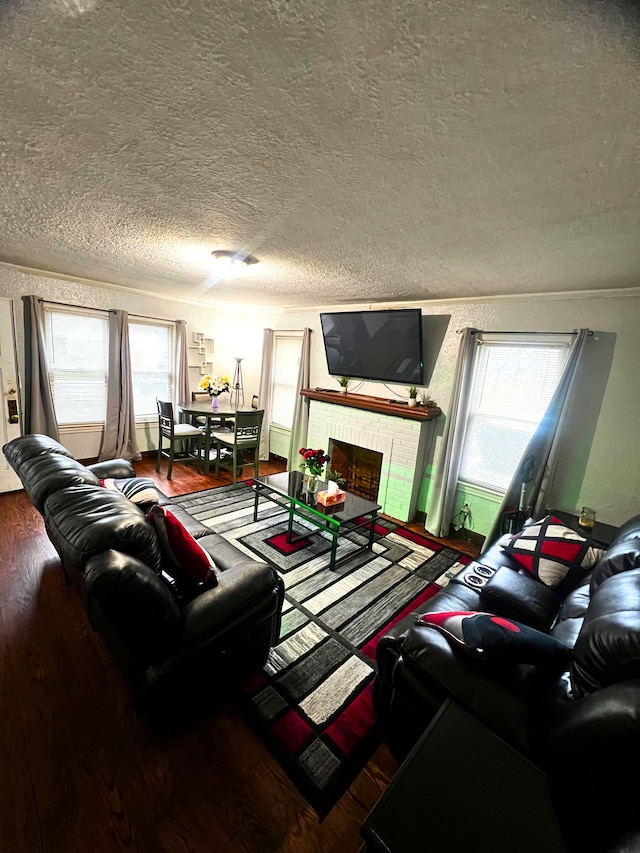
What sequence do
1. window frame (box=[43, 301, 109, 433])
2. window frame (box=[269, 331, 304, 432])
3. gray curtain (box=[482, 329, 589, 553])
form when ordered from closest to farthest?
gray curtain (box=[482, 329, 589, 553])
window frame (box=[43, 301, 109, 433])
window frame (box=[269, 331, 304, 432])

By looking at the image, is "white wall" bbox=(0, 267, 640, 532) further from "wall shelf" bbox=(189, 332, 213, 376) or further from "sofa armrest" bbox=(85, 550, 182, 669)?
"sofa armrest" bbox=(85, 550, 182, 669)

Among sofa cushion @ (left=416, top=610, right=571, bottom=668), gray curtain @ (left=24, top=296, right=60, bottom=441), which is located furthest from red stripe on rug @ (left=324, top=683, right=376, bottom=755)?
gray curtain @ (left=24, top=296, right=60, bottom=441)

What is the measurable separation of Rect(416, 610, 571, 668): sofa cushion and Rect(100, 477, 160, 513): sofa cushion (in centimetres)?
153

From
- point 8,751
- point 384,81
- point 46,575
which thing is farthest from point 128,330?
point 384,81

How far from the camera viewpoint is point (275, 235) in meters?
1.94

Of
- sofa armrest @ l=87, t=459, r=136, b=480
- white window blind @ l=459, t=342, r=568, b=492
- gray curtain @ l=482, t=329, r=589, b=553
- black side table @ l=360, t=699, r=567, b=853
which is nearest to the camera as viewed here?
black side table @ l=360, t=699, r=567, b=853

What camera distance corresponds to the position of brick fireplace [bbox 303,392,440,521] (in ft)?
11.3

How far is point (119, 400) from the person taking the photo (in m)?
4.28

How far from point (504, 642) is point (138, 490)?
7.44 feet

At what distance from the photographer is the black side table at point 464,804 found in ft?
2.15

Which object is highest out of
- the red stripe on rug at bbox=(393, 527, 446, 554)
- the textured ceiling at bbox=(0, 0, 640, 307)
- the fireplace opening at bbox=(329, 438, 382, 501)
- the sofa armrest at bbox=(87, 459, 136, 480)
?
the textured ceiling at bbox=(0, 0, 640, 307)

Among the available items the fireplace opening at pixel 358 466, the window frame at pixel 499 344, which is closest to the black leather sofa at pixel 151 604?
the window frame at pixel 499 344

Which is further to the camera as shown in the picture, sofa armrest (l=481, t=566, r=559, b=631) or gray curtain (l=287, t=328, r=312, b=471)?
gray curtain (l=287, t=328, r=312, b=471)

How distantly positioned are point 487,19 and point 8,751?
2673mm
